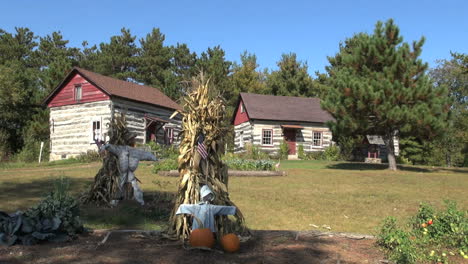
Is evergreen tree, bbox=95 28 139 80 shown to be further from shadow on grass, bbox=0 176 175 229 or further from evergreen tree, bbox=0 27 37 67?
shadow on grass, bbox=0 176 175 229

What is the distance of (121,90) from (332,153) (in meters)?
16.9

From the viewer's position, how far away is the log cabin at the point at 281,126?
30.8m

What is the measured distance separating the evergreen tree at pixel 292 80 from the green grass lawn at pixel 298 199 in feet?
95.3

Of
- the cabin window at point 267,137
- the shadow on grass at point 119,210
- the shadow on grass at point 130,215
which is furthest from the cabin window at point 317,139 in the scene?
the shadow on grass at point 130,215

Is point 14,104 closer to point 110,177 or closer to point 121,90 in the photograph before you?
point 121,90

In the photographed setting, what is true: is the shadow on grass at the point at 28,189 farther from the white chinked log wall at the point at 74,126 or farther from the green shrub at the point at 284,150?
the green shrub at the point at 284,150

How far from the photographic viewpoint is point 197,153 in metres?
5.30

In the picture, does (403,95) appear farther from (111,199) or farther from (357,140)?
(111,199)

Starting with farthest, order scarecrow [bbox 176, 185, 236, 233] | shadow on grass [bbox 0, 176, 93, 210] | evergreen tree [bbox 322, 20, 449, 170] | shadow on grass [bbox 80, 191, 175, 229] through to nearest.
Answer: evergreen tree [bbox 322, 20, 449, 170] < shadow on grass [bbox 0, 176, 93, 210] < shadow on grass [bbox 80, 191, 175, 229] < scarecrow [bbox 176, 185, 236, 233]

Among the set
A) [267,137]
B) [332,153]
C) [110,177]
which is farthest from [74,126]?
[110,177]

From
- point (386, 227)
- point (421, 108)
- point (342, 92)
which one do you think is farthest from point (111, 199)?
point (421, 108)

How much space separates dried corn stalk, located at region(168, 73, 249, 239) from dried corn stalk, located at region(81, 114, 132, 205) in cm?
375

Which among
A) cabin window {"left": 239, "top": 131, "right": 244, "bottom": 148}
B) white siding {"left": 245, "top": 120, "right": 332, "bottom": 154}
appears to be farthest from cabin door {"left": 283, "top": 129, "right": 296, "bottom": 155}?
cabin window {"left": 239, "top": 131, "right": 244, "bottom": 148}

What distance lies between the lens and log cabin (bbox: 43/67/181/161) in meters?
26.6
